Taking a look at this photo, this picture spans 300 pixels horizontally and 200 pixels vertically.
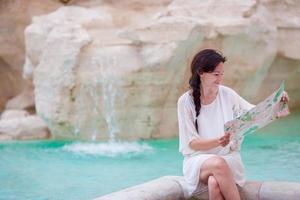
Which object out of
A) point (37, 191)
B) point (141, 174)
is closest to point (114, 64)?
point (141, 174)

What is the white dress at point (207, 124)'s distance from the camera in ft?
11.8

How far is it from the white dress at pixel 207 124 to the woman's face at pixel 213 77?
11 centimetres

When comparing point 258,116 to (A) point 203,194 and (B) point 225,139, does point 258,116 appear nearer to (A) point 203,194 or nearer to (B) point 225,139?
(B) point 225,139

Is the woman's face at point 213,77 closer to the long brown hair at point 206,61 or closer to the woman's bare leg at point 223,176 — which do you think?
the long brown hair at point 206,61

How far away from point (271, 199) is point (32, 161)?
5396 millimetres

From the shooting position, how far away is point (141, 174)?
7078mm

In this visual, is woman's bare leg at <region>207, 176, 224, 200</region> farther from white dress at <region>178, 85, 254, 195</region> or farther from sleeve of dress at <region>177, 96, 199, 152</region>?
sleeve of dress at <region>177, 96, 199, 152</region>

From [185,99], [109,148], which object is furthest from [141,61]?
[185,99]

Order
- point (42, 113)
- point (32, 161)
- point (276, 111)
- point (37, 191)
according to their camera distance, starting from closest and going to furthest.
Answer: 1. point (276, 111)
2. point (37, 191)
3. point (32, 161)
4. point (42, 113)

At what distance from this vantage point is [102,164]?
7973mm

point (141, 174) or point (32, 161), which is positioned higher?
point (141, 174)

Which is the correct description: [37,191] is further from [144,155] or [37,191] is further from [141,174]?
[144,155]

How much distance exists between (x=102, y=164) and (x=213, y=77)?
184 inches

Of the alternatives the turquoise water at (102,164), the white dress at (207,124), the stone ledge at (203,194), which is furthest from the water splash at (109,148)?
the white dress at (207,124)
